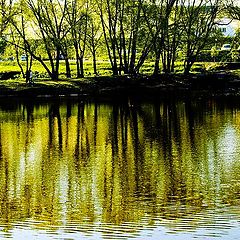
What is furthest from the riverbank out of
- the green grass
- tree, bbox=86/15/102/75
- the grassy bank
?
the green grass

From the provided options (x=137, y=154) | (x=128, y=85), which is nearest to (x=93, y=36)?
(x=128, y=85)

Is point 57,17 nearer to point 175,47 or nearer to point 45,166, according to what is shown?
point 175,47

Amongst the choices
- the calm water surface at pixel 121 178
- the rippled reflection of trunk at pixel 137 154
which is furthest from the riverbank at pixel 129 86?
the calm water surface at pixel 121 178

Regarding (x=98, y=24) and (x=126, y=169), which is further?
(x=98, y=24)

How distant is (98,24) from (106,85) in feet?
30.0

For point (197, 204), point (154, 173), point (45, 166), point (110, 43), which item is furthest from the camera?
point (110, 43)

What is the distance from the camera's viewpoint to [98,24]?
62.9 metres

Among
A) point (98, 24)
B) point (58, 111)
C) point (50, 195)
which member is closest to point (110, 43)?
point (98, 24)

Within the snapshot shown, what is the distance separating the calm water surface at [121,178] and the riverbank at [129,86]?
63.4ft

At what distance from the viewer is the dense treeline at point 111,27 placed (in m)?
57.1

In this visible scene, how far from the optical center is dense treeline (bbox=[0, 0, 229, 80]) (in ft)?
187

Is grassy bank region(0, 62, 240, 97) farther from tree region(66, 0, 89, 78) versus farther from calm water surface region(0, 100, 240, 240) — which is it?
calm water surface region(0, 100, 240, 240)

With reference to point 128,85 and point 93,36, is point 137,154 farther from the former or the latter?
point 93,36

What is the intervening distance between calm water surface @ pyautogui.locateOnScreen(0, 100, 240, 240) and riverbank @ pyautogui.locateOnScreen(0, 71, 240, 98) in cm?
1933
